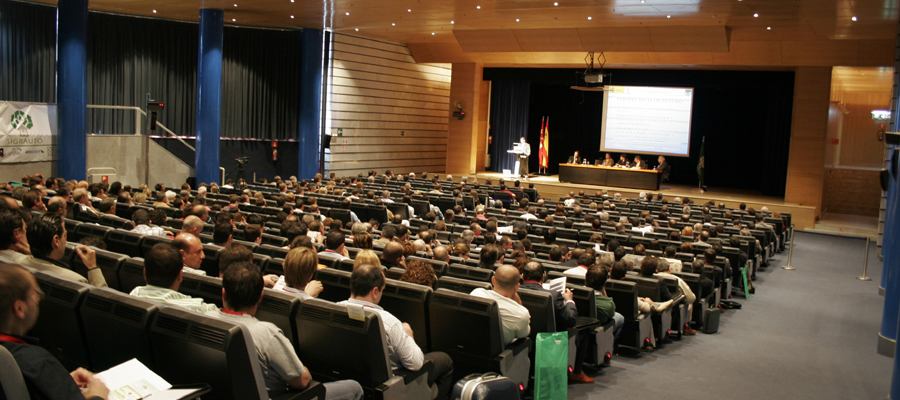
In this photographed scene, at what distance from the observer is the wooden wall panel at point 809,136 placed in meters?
18.0

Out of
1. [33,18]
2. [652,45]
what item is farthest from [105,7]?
[652,45]

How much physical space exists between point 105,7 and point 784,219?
17961 millimetres

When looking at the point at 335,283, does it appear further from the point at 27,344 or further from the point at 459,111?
the point at 459,111

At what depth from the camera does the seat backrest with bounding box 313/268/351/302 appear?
4188 mm

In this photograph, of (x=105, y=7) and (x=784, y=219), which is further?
(x=105, y=7)

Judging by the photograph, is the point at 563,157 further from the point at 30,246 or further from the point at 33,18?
the point at 30,246

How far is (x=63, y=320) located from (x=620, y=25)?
16.0m

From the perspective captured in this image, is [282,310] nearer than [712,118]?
Yes

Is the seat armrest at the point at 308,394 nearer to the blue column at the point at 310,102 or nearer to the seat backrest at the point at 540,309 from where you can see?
the seat backrest at the point at 540,309

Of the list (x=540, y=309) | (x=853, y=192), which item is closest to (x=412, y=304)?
(x=540, y=309)

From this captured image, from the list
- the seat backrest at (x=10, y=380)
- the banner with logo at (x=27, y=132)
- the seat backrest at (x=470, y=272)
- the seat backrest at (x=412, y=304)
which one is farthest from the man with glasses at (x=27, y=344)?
the banner with logo at (x=27, y=132)

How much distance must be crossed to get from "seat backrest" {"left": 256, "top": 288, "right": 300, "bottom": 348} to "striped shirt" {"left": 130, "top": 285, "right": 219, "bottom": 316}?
0.30 meters

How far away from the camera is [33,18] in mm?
16266

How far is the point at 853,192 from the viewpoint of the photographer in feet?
73.3
